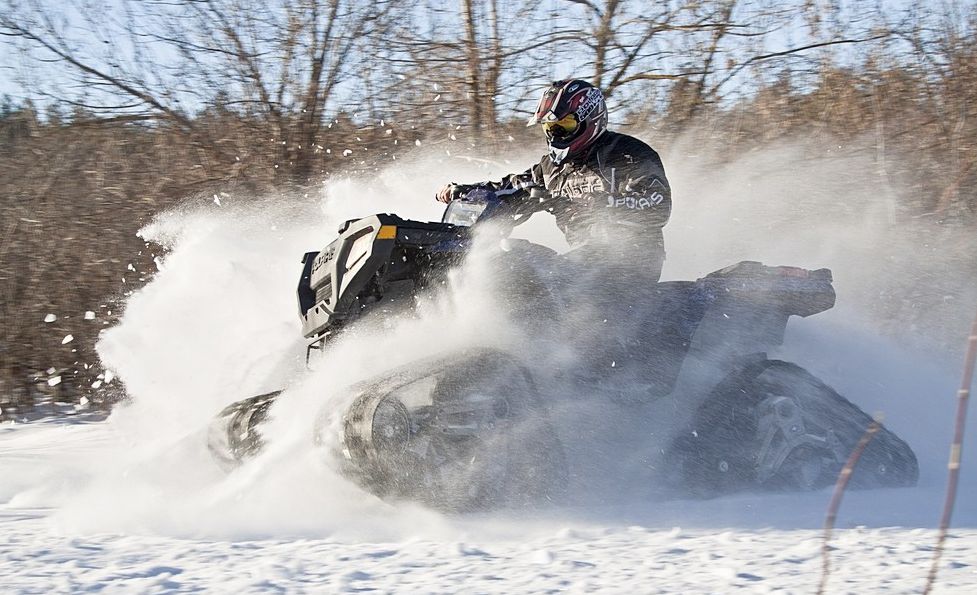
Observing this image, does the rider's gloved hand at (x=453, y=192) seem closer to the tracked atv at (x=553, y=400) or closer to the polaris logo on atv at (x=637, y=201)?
the tracked atv at (x=553, y=400)

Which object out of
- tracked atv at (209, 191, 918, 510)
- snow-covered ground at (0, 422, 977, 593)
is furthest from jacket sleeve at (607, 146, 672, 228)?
snow-covered ground at (0, 422, 977, 593)

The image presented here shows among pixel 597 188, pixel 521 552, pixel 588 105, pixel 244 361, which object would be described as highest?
pixel 588 105

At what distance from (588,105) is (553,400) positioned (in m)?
1.77

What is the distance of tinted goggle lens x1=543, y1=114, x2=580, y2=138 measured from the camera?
5617 mm

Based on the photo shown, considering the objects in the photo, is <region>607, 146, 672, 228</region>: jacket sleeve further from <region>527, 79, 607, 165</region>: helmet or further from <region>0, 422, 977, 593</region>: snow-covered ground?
<region>0, 422, 977, 593</region>: snow-covered ground

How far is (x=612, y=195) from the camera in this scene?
5.48 meters

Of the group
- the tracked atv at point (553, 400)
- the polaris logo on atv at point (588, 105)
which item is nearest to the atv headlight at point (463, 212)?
the tracked atv at point (553, 400)

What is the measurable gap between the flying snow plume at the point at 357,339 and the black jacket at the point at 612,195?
1.58 ft

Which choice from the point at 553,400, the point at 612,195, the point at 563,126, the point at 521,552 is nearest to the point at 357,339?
the point at 553,400

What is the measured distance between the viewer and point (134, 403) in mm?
6996

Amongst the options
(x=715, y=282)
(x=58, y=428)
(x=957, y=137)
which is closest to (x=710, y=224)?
(x=957, y=137)

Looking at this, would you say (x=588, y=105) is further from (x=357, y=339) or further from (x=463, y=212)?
(x=357, y=339)

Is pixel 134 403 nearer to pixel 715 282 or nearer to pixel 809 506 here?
pixel 715 282

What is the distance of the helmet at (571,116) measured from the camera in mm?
5617
